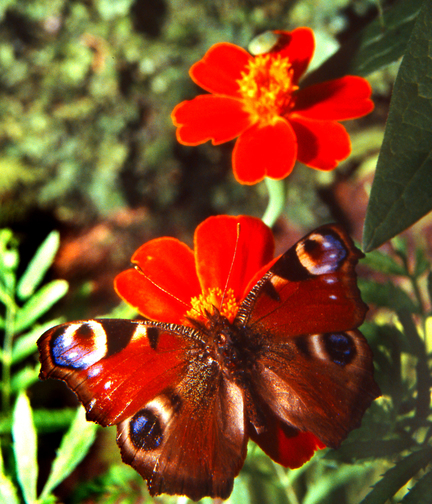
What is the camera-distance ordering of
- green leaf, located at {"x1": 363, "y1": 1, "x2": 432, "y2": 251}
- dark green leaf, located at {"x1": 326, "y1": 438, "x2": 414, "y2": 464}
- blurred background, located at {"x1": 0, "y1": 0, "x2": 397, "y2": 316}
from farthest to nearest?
1. blurred background, located at {"x1": 0, "y1": 0, "x2": 397, "y2": 316}
2. dark green leaf, located at {"x1": 326, "y1": 438, "x2": 414, "y2": 464}
3. green leaf, located at {"x1": 363, "y1": 1, "x2": 432, "y2": 251}

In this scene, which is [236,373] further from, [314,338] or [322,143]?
[322,143]

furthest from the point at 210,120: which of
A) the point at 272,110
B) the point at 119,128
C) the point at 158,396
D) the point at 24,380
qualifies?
the point at 119,128

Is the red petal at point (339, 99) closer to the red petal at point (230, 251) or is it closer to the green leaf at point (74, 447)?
the red petal at point (230, 251)

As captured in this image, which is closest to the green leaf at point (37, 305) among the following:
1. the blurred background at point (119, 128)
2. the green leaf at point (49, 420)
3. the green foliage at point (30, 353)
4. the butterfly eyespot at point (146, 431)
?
the green foliage at point (30, 353)

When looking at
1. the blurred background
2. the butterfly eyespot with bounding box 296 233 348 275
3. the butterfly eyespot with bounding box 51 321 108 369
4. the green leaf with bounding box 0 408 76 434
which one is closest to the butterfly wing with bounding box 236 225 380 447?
the butterfly eyespot with bounding box 296 233 348 275

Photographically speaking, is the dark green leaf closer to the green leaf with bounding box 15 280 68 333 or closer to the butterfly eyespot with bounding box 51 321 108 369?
the butterfly eyespot with bounding box 51 321 108 369

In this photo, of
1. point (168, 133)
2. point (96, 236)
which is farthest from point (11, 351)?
point (96, 236)

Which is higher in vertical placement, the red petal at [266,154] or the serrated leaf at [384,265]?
the red petal at [266,154]
